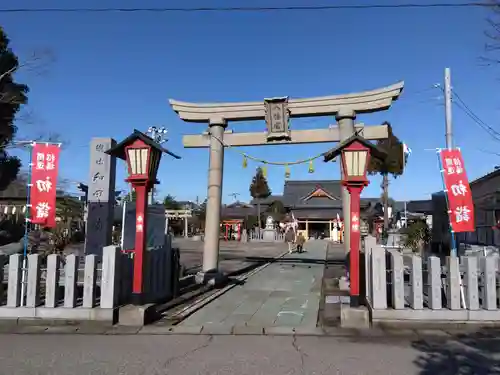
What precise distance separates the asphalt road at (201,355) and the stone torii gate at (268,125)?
560 centimetres

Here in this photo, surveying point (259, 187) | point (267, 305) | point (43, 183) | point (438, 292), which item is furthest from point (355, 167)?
point (259, 187)

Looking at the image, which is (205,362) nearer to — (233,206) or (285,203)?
(285,203)

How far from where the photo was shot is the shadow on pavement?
16.4 feet

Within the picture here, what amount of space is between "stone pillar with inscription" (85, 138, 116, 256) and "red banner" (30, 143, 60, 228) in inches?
96.1

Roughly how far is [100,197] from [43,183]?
2823 millimetres

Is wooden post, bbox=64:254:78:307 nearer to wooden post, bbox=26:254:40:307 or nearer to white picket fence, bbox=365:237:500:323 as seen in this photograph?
wooden post, bbox=26:254:40:307

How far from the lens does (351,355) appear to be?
219 inches

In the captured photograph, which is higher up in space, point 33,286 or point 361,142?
point 361,142

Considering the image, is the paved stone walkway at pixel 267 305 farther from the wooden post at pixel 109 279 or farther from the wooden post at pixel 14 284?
the wooden post at pixel 14 284

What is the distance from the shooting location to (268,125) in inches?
484

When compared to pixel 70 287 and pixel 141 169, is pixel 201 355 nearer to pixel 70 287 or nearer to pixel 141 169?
pixel 70 287

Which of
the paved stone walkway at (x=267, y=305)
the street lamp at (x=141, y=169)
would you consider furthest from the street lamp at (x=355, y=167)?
the street lamp at (x=141, y=169)

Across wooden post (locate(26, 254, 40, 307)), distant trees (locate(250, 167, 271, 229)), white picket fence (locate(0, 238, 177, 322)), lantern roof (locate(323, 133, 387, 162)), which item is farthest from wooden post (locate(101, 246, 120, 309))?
distant trees (locate(250, 167, 271, 229))

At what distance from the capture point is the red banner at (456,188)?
28.7ft
